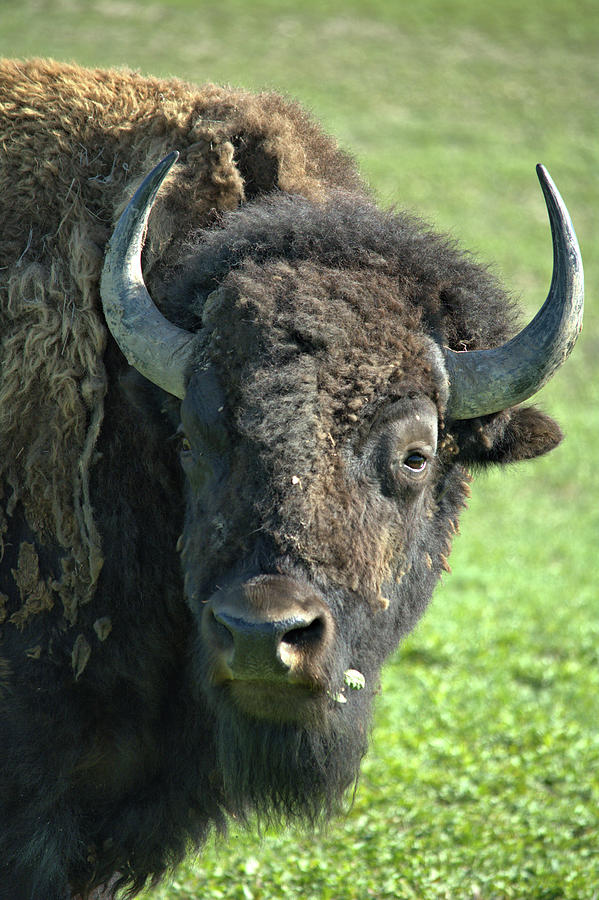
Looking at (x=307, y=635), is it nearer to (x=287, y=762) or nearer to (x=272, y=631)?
(x=272, y=631)

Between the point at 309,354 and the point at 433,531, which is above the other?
the point at 309,354

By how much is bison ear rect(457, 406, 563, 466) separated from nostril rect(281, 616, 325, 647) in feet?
4.01

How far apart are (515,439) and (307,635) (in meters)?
1.54

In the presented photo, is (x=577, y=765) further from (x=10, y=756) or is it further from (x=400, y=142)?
(x=400, y=142)

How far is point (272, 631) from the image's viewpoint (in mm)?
2986

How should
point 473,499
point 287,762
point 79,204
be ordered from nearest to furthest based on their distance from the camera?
point 287,762 < point 79,204 < point 473,499

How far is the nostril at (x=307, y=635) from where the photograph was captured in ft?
10.2

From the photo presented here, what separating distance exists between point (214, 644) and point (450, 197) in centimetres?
2650

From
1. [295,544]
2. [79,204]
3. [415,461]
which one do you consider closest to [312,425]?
[295,544]

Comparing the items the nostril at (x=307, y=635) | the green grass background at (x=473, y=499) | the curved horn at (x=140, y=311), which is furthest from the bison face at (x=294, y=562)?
the green grass background at (x=473, y=499)

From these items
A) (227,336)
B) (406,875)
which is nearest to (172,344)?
(227,336)

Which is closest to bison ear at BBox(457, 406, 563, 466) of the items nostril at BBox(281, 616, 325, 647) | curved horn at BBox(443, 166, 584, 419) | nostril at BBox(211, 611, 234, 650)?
curved horn at BBox(443, 166, 584, 419)

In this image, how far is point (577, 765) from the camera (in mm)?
6566

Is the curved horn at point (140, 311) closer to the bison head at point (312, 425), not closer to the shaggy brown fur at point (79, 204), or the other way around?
the bison head at point (312, 425)
